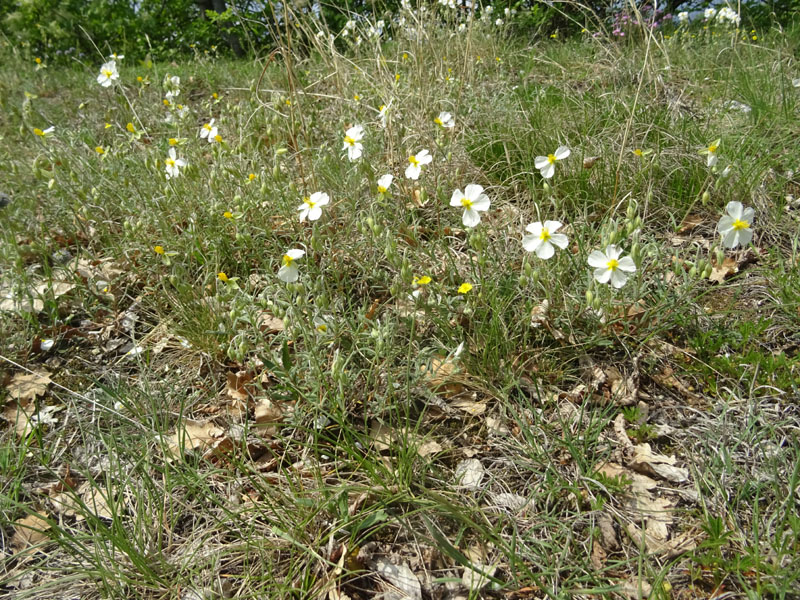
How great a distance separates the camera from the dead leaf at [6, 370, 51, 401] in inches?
79.2

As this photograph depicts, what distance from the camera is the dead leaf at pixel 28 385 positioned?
2012 mm

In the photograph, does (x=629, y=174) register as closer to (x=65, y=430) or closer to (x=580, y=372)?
(x=580, y=372)

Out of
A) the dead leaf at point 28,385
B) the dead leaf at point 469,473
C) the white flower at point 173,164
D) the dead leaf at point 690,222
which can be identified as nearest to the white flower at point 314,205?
the white flower at point 173,164

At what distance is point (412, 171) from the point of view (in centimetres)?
216

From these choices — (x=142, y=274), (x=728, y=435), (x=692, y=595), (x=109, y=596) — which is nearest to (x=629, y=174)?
(x=728, y=435)

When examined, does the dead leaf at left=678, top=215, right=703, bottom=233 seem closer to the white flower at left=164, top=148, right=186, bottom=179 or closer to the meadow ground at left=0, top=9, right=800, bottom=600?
the meadow ground at left=0, top=9, right=800, bottom=600

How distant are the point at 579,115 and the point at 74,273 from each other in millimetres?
2819

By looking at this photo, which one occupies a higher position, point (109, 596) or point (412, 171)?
point (412, 171)

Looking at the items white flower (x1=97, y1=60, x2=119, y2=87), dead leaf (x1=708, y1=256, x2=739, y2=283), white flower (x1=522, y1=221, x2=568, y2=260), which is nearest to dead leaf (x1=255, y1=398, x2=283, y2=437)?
white flower (x1=522, y1=221, x2=568, y2=260)

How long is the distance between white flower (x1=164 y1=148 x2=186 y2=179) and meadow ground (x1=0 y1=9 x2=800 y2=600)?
0.04 ft

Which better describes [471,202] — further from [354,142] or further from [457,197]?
[354,142]

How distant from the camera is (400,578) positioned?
1376 mm

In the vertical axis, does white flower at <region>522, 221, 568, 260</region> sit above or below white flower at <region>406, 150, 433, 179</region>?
below

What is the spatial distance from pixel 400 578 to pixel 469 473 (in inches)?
14.9
